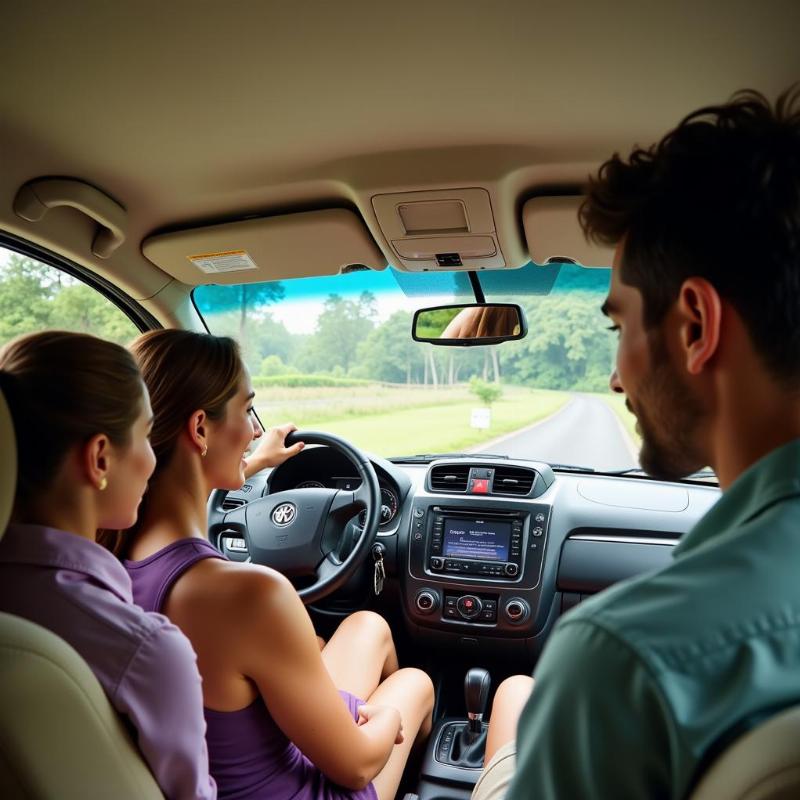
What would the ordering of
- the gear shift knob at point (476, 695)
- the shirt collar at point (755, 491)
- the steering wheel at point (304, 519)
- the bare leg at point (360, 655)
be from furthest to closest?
the steering wheel at point (304, 519), the gear shift knob at point (476, 695), the bare leg at point (360, 655), the shirt collar at point (755, 491)

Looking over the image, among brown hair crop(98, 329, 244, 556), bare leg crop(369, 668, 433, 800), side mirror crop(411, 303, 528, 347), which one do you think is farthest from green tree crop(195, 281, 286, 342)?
bare leg crop(369, 668, 433, 800)

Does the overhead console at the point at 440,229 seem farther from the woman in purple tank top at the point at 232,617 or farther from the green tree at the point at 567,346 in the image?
the green tree at the point at 567,346

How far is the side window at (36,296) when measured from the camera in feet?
9.08

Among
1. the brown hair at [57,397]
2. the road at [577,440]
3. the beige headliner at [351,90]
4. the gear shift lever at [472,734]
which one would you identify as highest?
the beige headliner at [351,90]

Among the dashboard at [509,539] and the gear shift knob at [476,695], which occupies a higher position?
the dashboard at [509,539]

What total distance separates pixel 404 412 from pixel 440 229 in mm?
1975

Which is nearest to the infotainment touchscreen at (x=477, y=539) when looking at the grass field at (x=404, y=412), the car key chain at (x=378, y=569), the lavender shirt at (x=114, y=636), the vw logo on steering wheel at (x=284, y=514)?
the car key chain at (x=378, y=569)

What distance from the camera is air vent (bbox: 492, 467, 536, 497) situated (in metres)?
3.38

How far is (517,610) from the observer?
321 centimetres

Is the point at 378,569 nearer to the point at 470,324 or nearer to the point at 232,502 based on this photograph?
the point at 232,502

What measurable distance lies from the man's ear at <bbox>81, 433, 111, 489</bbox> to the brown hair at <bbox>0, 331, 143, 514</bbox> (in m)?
0.01

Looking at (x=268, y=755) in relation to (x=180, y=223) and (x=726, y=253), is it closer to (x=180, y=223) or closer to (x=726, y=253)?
(x=726, y=253)

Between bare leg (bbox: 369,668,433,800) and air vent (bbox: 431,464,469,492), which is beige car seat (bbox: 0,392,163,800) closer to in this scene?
bare leg (bbox: 369,668,433,800)

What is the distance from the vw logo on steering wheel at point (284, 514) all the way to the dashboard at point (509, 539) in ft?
0.88
